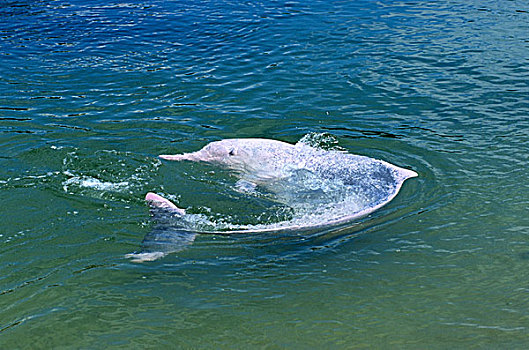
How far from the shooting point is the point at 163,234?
6910 millimetres

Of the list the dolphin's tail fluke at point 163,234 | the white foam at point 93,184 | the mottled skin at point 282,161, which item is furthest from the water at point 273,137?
the mottled skin at point 282,161

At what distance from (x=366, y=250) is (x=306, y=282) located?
90 centimetres

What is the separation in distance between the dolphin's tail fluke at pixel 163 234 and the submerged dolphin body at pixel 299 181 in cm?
1

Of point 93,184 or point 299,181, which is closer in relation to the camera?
point 299,181

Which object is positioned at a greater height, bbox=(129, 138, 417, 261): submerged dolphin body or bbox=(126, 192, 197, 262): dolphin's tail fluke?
bbox=(129, 138, 417, 261): submerged dolphin body

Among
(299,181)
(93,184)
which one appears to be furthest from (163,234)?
(299,181)

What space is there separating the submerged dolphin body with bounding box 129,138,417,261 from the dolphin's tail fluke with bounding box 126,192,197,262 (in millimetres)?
11

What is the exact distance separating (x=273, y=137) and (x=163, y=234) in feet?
11.2

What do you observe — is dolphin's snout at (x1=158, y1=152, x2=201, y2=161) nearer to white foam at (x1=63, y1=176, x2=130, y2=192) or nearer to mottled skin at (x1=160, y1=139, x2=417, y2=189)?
mottled skin at (x1=160, y1=139, x2=417, y2=189)

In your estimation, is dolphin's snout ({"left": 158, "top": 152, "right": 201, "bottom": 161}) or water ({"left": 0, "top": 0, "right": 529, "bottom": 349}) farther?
dolphin's snout ({"left": 158, "top": 152, "right": 201, "bottom": 161})

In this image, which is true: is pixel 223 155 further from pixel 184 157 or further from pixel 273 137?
pixel 273 137

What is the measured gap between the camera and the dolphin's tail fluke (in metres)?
6.54

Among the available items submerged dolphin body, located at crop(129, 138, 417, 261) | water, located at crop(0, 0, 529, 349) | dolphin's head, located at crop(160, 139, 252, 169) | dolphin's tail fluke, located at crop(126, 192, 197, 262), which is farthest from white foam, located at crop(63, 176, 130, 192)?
dolphin's head, located at crop(160, 139, 252, 169)

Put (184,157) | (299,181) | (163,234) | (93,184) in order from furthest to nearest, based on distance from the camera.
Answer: (184,157)
(93,184)
(299,181)
(163,234)
